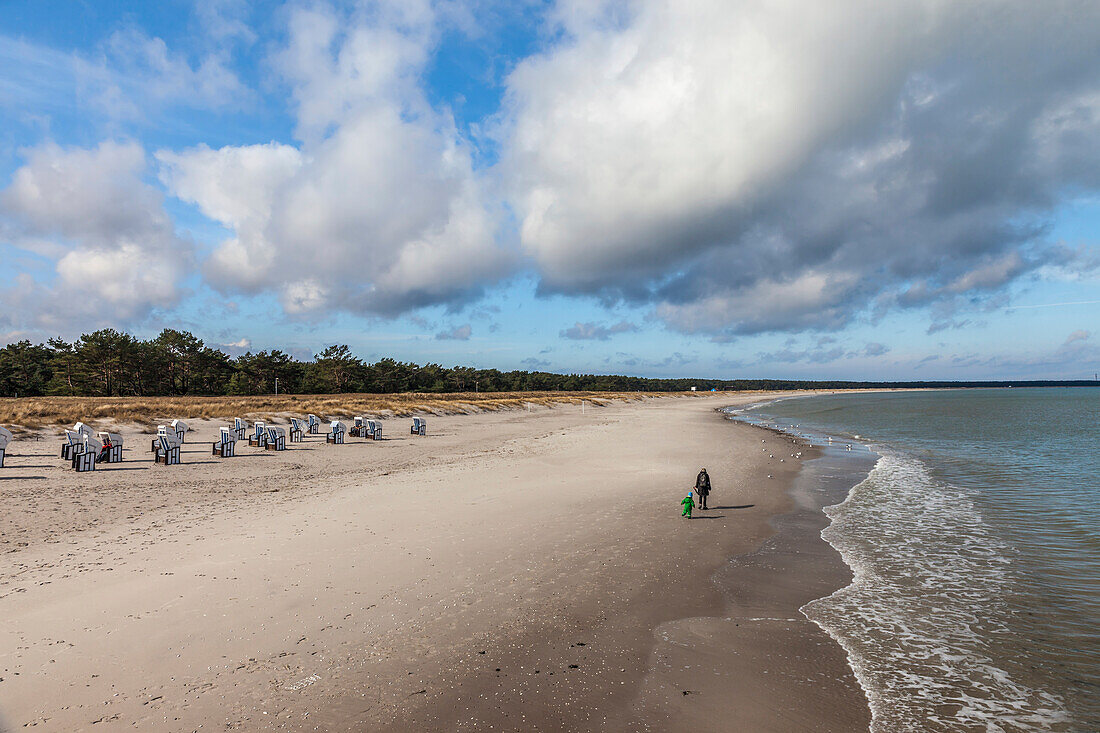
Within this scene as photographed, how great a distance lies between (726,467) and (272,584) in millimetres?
19039

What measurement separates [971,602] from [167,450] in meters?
26.4

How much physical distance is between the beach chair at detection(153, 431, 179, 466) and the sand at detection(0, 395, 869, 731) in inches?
163

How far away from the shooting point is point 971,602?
9.00 m

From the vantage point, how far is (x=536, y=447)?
28125 millimetres

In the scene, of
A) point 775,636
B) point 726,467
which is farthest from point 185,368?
point 775,636

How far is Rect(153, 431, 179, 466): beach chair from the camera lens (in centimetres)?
2058

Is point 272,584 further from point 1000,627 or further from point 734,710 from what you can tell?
point 1000,627

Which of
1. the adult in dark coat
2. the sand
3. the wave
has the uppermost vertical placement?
the adult in dark coat

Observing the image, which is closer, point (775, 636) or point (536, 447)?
point (775, 636)

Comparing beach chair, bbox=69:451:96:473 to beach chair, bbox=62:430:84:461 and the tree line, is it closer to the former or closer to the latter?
beach chair, bbox=62:430:84:461

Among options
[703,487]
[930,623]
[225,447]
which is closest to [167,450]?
[225,447]

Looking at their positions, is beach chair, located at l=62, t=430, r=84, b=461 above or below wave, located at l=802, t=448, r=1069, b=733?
above

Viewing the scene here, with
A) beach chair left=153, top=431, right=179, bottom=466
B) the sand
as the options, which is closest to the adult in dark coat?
the sand

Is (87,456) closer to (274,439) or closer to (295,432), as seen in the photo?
(274,439)
